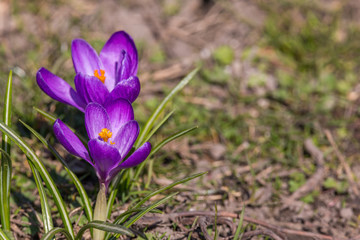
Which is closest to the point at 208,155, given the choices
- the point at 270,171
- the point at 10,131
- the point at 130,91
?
the point at 270,171

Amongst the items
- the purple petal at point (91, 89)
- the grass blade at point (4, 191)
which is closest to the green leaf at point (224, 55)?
the purple petal at point (91, 89)

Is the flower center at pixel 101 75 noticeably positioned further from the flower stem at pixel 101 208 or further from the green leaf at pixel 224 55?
the green leaf at pixel 224 55

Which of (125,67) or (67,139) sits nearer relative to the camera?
(67,139)

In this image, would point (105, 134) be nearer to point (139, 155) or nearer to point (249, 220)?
point (139, 155)

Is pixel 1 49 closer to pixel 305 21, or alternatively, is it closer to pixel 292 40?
pixel 292 40

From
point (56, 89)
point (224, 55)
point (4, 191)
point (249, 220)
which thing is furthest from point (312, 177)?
point (4, 191)

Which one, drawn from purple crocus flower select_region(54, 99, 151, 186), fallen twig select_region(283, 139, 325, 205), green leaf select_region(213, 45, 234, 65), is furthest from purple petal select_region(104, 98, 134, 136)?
green leaf select_region(213, 45, 234, 65)
